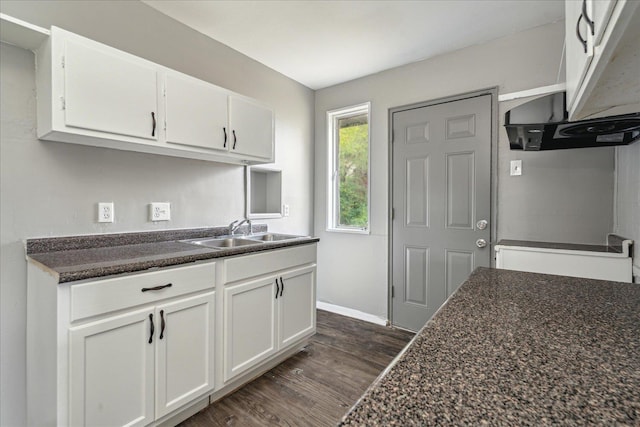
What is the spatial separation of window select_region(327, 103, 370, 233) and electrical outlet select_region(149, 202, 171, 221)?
1714 mm

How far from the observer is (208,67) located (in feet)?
7.93

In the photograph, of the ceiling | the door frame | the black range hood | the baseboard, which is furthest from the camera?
the baseboard

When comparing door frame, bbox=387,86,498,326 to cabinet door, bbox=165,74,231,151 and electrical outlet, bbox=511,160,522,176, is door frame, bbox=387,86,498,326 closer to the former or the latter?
electrical outlet, bbox=511,160,522,176

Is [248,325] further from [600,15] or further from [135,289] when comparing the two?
[600,15]

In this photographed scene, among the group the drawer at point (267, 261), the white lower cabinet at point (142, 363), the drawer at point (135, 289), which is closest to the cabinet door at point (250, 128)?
the drawer at point (267, 261)

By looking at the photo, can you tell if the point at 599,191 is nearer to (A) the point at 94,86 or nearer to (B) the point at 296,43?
(B) the point at 296,43

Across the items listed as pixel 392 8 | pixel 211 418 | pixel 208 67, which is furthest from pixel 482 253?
pixel 208 67

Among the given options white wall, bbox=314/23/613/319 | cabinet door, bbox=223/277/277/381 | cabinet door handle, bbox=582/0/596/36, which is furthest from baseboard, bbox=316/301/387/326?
cabinet door handle, bbox=582/0/596/36

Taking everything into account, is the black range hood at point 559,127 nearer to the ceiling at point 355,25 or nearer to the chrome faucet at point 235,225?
the ceiling at point 355,25

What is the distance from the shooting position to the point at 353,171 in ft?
10.8

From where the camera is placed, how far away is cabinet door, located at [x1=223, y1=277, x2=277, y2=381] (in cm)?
182

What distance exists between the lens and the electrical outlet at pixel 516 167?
2.29m

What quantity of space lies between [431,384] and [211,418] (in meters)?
1.67

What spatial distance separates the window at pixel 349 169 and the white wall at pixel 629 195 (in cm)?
185
